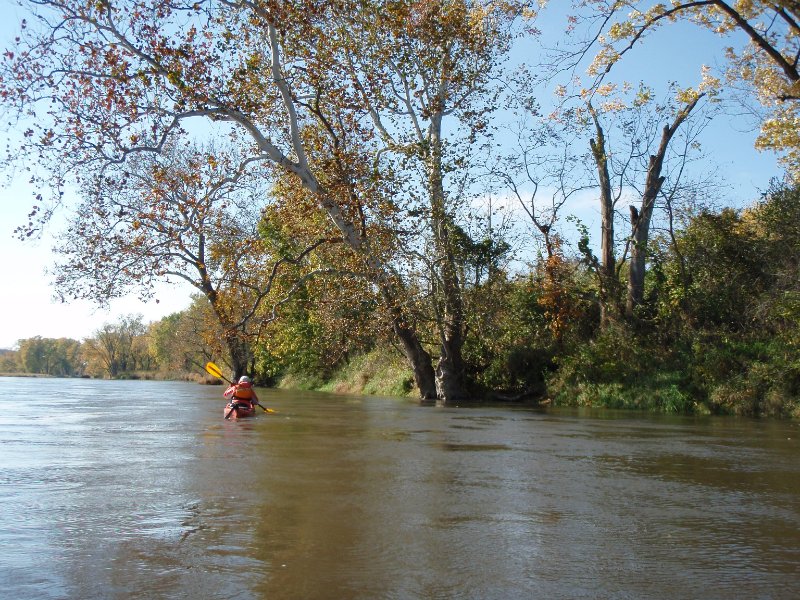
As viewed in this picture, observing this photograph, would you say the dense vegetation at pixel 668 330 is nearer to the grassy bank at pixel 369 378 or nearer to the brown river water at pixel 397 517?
the grassy bank at pixel 369 378

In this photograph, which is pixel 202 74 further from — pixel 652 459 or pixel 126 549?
pixel 126 549

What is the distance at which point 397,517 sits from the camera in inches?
246

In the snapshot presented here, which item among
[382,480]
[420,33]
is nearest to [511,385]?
[420,33]

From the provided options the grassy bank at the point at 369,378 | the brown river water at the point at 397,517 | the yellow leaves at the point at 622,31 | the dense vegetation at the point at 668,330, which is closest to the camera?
the brown river water at the point at 397,517

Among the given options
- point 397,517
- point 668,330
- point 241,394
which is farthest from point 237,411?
point 668,330

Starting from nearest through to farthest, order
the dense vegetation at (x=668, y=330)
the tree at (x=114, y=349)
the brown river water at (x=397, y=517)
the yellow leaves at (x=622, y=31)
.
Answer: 1. the brown river water at (x=397, y=517)
2. the yellow leaves at (x=622, y=31)
3. the dense vegetation at (x=668, y=330)
4. the tree at (x=114, y=349)

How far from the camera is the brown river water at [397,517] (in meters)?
4.46

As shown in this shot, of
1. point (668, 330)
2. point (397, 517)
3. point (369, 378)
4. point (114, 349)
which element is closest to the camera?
point (397, 517)

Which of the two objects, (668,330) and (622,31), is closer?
(622,31)

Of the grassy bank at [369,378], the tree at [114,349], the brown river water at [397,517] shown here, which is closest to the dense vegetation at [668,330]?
the grassy bank at [369,378]

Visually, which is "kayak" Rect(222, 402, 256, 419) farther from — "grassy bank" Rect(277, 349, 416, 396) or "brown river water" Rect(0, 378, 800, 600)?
"grassy bank" Rect(277, 349, 416, 396)

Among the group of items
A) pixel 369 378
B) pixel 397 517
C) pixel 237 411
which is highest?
pixel 369 378

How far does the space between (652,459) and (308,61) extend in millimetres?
13549

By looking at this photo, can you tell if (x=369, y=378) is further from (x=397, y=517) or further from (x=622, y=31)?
(x=397, y=517)
